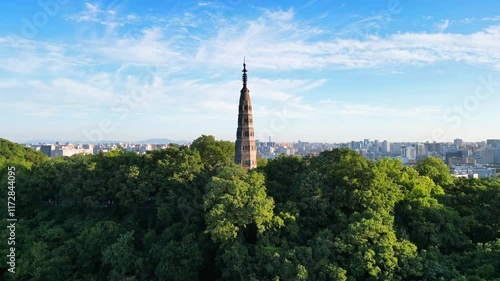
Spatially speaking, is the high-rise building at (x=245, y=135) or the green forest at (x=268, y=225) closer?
the green forest at (x=268, y=225)

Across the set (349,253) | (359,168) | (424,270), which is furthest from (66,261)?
(424,270)

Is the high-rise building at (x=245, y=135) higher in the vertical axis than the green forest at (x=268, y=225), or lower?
higher

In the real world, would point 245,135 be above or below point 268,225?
above

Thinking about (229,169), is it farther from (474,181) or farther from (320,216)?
(474,181)

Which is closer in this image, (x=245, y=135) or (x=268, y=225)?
(x=268, y=225)

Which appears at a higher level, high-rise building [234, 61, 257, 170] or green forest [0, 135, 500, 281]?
high-rise building [234, 61, 257, 170]
